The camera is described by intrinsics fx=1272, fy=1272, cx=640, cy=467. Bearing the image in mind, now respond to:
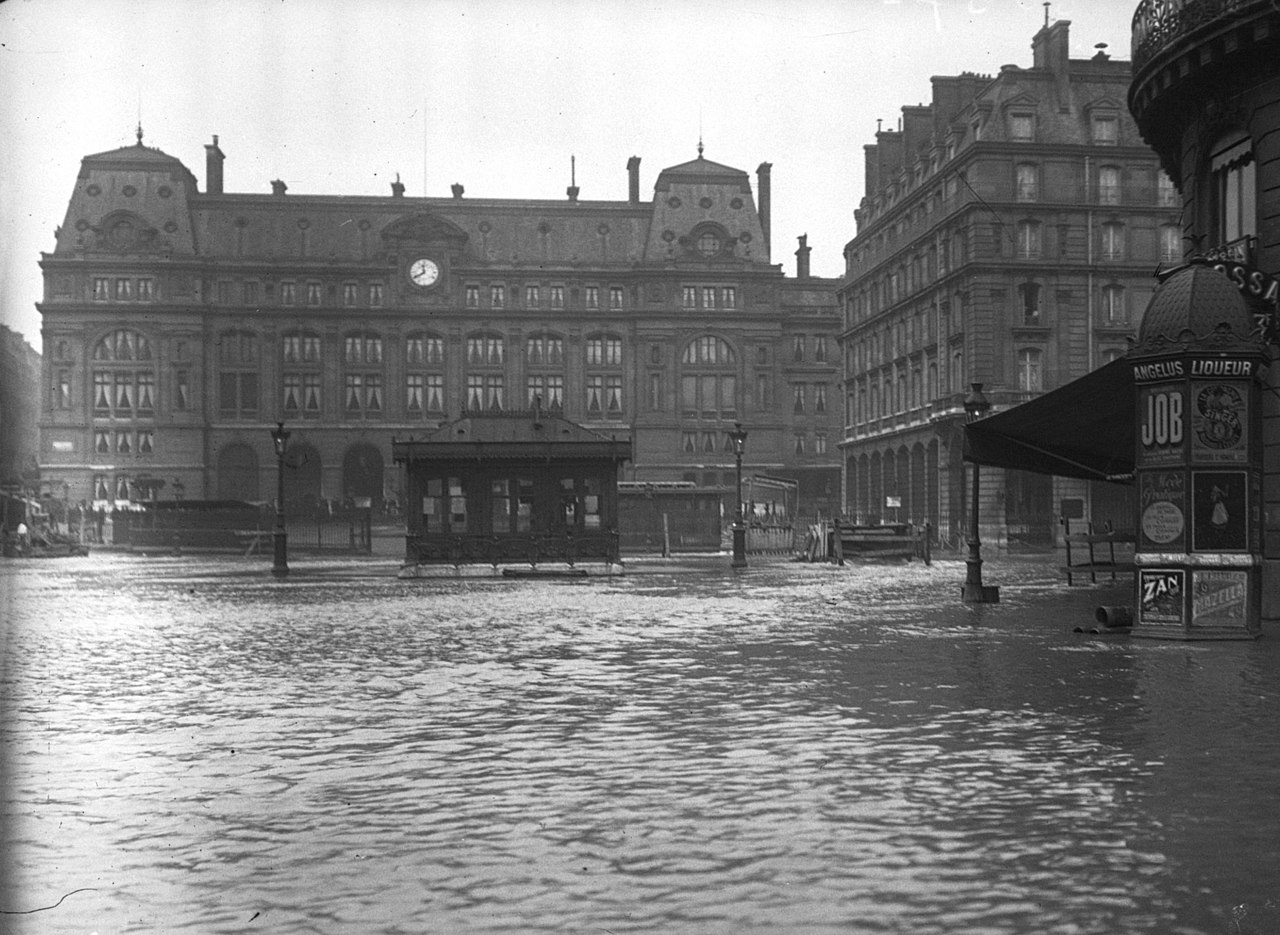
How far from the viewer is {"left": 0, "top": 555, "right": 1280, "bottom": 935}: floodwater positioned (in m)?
5.39

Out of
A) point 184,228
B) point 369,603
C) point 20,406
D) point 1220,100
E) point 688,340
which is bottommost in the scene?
point 369,603

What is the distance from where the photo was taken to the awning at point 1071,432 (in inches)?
789

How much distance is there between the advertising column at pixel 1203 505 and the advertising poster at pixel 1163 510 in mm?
13

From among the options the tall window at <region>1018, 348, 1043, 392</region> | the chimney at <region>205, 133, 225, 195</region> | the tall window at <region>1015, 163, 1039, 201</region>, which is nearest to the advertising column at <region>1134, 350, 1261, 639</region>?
the tall window at <region>1018, 348, 1043, 392</region>

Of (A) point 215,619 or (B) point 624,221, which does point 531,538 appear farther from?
(B) point 624,221

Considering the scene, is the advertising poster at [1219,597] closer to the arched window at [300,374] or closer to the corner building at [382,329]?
the corner building at [382,329]

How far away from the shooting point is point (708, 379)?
308 ft

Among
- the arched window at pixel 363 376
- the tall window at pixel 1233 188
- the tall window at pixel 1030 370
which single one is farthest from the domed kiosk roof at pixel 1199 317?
the arched window at pixel 363 376

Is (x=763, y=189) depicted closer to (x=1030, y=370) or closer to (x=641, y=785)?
(x=1030, y=370)

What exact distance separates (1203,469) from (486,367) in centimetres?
7949

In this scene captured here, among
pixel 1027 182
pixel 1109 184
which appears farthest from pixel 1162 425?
pixel 1109 184

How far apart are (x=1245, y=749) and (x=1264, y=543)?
34.7 ft

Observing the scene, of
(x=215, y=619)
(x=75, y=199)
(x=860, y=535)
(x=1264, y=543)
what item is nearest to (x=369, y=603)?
(x=215, y=619)

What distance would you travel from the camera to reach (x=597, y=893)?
5508 millimetres
